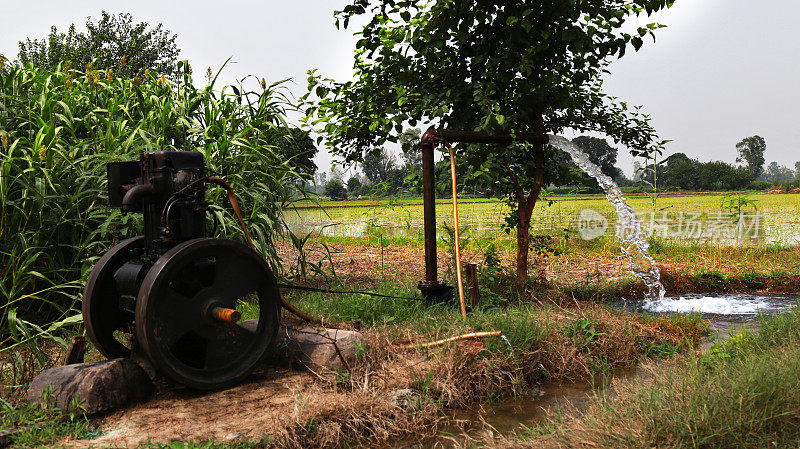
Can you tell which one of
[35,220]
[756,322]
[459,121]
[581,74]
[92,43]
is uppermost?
[92,43]

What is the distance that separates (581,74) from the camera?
513cm

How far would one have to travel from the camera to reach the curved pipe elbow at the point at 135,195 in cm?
317

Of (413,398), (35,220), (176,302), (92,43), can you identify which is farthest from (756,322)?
(92,43)

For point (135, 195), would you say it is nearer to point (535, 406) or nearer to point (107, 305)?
point (107, 305)

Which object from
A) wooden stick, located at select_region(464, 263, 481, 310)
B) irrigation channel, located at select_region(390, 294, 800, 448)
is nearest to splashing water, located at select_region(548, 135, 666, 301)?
irrigation channel, located at select_region(390, 294, 800, 448)

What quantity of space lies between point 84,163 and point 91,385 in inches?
85.2

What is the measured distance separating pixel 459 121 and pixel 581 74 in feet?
3.90

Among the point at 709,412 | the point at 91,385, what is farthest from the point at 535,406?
the point at 91,385

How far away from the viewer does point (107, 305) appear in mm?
3422

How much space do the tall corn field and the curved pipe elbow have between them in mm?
A: 1002

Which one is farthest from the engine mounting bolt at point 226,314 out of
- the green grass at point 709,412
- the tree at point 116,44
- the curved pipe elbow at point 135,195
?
the tree at point 116,44

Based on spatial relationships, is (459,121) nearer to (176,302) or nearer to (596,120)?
(596,120)

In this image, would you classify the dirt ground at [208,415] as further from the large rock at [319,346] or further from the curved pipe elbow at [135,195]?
the curved pipe elbow at [135,195]

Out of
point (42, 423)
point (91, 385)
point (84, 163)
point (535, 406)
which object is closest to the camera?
point (42, 423)
